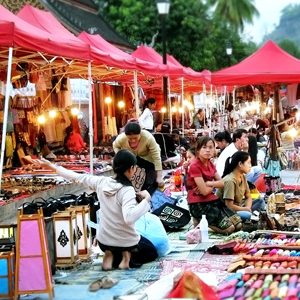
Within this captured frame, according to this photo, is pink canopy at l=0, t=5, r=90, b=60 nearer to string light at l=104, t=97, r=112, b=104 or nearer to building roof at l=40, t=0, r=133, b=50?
string light at l=104, t=97, r=112, b=104

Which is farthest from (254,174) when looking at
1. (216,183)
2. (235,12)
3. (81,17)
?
(235,12)

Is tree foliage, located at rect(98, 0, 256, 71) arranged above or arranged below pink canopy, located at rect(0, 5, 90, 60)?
above

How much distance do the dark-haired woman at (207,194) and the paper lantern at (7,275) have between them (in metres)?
3.40

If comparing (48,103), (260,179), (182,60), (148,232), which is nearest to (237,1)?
Answer: (182,60)

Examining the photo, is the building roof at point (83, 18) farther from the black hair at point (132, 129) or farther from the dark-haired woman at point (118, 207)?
the dark-haired woman at point (118, 207)

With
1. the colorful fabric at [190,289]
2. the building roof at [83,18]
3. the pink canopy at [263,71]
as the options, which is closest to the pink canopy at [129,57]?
the pink canopy at [263,71]

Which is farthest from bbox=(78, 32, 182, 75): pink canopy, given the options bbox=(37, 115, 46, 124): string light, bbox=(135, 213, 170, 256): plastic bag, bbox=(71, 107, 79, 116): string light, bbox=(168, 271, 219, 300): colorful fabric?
bbox=(168, 271, 219, 300): colorful fabric

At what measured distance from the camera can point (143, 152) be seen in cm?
1005

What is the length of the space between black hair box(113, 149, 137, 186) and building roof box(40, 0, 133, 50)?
19554 millimetres

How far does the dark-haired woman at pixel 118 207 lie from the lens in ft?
23.9

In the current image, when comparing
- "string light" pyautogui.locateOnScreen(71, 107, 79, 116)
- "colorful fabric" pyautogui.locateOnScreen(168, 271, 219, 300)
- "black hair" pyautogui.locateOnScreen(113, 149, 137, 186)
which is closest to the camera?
"colorful fabric" pyautogui.locateOnScreen(168, 271, 219, 300)

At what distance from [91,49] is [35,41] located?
2141mm

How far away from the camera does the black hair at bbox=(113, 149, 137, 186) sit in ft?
23.9

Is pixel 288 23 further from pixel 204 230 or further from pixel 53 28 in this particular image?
pixel 204 230
